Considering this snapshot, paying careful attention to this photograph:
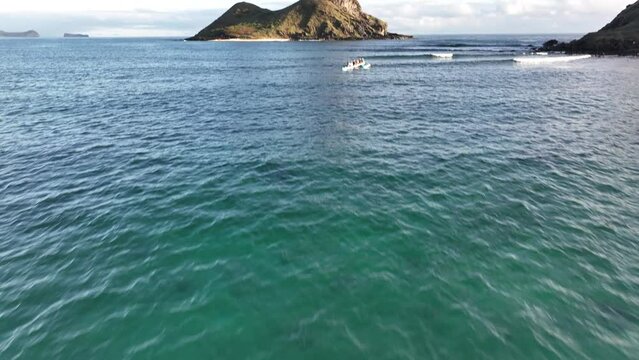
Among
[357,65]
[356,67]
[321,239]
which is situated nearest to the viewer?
[321,239]

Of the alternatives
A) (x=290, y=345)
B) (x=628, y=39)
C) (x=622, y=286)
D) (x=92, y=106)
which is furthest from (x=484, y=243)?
(x=628, y=39)

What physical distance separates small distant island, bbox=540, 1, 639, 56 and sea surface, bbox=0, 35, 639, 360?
103037 millimetres

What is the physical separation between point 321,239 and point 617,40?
149963mm

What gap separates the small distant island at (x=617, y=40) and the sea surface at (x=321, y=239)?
4057 inches

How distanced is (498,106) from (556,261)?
4056cm

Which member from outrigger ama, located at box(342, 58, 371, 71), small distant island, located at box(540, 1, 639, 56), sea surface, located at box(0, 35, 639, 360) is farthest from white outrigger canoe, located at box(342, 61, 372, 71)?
small distant island, located at box(540, 1, 639, 56)

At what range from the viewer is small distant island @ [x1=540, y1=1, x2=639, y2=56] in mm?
119750

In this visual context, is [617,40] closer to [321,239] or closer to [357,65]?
[357,65]

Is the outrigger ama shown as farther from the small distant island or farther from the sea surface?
the small distant island

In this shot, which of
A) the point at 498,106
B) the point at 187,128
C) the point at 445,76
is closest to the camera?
the point at 187,128

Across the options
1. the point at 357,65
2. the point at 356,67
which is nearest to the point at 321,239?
the point at 356,67

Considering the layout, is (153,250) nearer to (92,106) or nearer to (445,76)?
(92,106)

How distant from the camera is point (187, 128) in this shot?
42406mm

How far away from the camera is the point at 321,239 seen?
64.4 ft
